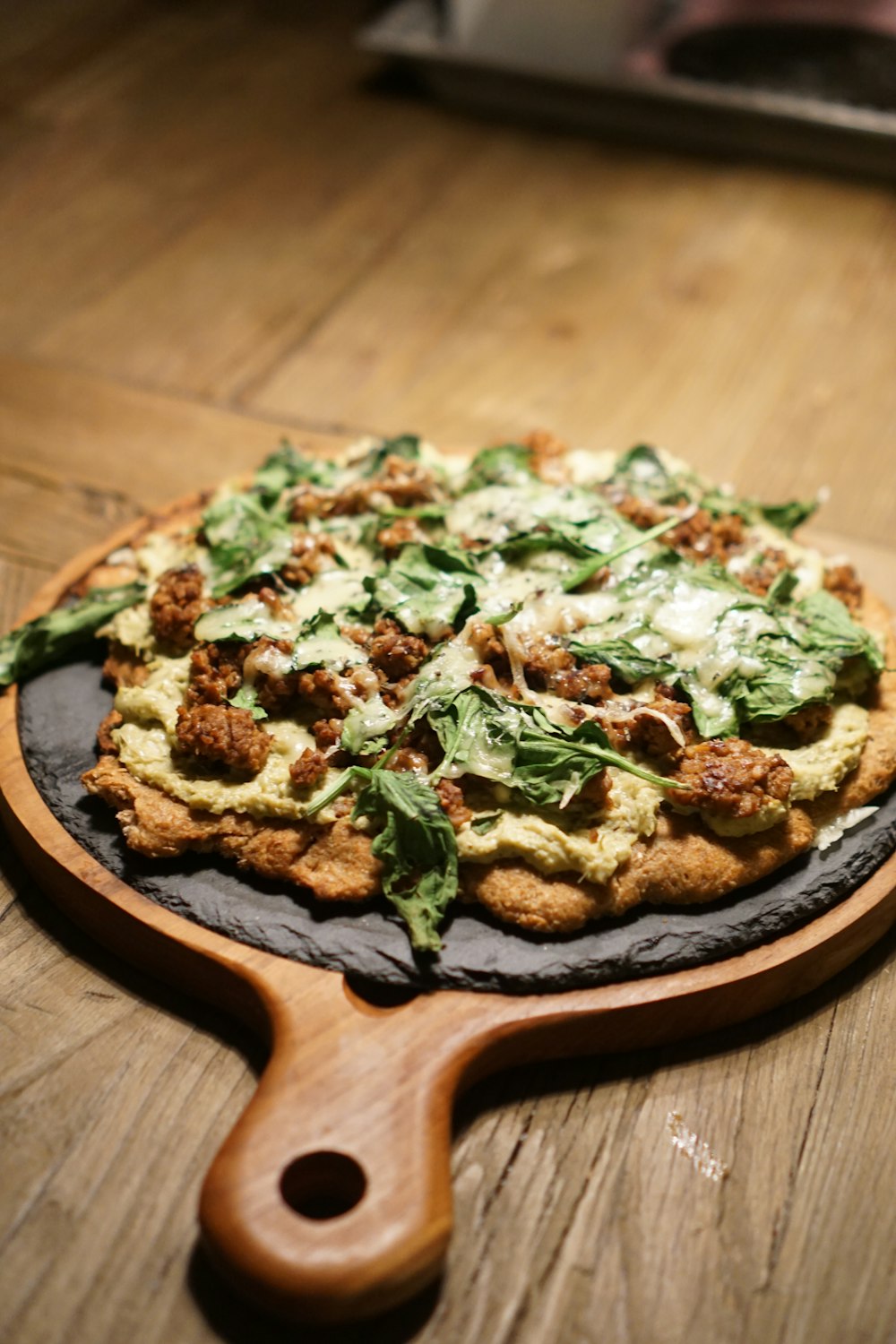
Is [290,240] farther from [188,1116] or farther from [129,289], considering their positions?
[188,1116]

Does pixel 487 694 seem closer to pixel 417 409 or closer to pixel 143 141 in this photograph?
pixel 417 409

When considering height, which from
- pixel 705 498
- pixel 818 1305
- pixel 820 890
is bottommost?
pixel 818 1305

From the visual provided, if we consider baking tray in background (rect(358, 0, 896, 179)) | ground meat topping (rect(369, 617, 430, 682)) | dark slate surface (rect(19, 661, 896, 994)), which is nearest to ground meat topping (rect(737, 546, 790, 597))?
dark slate surface (rect(19, 661, 896, 994))

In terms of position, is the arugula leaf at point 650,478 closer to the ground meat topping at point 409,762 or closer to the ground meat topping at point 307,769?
the ground meat topping at point 409,762

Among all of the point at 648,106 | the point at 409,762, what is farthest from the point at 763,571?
the point at 648,106

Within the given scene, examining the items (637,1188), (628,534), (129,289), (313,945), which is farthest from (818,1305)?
(129,289)

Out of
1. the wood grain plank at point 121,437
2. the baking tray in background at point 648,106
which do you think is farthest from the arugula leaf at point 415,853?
the baking tray in background at point 648,106

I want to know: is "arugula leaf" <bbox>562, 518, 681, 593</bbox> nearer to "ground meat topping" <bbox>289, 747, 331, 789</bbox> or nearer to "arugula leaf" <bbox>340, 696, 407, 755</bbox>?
"arugula leaf" <bbox>340, 696, 407, 755</bbox>
